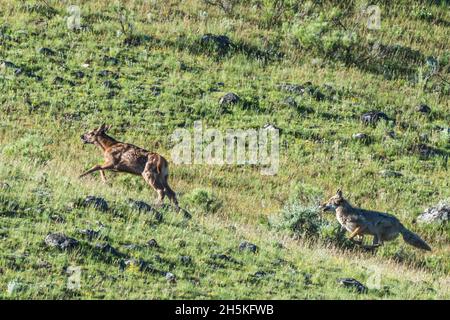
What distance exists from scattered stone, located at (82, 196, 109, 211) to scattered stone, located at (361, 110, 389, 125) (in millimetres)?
13129

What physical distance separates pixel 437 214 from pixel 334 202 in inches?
175

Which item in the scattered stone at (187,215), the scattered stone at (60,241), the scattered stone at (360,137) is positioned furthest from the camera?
the scattered stone at (360,137)

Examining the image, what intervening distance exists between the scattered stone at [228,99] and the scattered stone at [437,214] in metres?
6.92

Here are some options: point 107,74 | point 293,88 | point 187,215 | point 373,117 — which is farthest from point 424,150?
point 187,215

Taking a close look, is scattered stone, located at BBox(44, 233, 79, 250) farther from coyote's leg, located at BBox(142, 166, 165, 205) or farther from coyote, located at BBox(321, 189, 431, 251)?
coyote, located at BBox(321, 189, 431, 251)

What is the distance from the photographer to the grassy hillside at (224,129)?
17.0 meters

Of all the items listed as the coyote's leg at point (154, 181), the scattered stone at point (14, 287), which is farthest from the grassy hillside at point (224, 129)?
the coyote's leg at point (154, 181)

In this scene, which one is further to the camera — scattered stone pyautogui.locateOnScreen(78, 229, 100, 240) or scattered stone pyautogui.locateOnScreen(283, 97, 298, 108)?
scattered stone pyautogui.locateOnScreen(283, 97, 298, 108)

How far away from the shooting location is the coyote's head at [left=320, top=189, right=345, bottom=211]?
74.2ft

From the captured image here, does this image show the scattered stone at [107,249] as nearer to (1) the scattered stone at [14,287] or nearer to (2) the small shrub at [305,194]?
(1) the scattered stone at [14,287]

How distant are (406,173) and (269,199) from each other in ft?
14.1

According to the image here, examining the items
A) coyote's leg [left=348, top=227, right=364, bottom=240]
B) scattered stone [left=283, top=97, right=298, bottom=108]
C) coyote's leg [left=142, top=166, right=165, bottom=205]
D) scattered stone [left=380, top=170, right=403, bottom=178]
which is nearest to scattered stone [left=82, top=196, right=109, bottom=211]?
coyote's leg [left=142, top=166, right=165, bottom=205]

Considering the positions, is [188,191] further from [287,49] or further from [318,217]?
[287,49]

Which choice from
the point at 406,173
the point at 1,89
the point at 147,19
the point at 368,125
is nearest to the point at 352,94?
the point at 368,125
